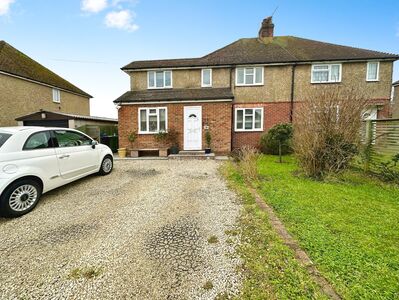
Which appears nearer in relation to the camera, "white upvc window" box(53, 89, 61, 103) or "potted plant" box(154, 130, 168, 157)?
"potted plant" box(154, 130, 168, 157)

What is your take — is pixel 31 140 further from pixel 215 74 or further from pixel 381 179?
pixel 215 74

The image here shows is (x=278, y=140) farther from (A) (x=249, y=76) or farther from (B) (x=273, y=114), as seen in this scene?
(A) (x=249, y=76)

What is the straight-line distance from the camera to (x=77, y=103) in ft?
72.1

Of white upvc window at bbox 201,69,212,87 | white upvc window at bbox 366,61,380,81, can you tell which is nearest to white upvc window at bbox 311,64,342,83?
white upvc window at bbox 366,61,380,81

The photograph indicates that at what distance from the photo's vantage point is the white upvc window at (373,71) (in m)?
12.3

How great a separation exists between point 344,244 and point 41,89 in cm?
2264

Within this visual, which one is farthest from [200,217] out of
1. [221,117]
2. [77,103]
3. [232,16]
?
[77,103]

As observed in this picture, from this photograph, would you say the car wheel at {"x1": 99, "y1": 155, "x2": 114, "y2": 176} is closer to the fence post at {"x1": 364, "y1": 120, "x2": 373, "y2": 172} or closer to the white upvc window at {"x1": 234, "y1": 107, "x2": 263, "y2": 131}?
the white upvc window at {"x1": 234, "y1": 107, "x2": 263, "y2": 131}

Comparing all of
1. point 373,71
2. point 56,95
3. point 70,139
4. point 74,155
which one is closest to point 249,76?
point 373,71

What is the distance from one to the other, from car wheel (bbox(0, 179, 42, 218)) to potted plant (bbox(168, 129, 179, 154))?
7.25 meters

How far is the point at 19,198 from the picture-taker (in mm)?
4086

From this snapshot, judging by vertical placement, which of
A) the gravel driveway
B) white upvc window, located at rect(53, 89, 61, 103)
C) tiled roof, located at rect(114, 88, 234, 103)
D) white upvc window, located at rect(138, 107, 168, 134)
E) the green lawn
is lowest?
the gravel driveway

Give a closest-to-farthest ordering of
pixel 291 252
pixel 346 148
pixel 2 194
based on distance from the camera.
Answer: pixel 291 252 < pixel 2 194 < pixel 346 148

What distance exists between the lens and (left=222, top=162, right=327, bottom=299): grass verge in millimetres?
2004
